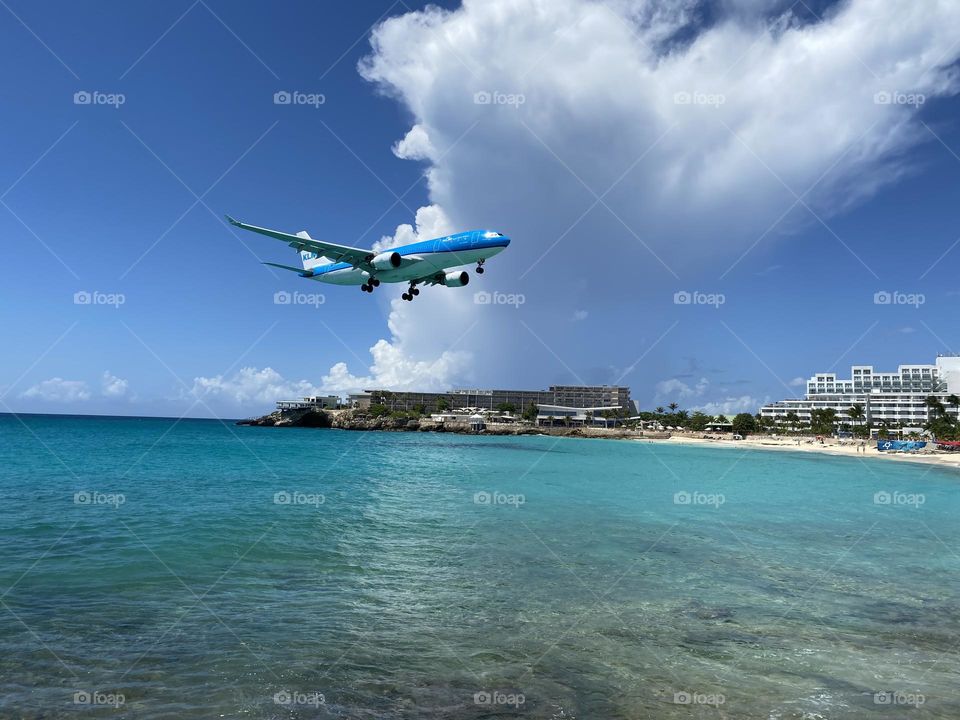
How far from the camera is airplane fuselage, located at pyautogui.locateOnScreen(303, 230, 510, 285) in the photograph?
32531 mm

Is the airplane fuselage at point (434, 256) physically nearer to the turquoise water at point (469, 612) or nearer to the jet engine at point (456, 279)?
the jet engine at point (456, 279)

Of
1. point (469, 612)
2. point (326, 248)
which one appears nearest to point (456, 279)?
point (326, 248)

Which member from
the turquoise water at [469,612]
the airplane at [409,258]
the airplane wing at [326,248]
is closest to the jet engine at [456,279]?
the airplane at [409,258]

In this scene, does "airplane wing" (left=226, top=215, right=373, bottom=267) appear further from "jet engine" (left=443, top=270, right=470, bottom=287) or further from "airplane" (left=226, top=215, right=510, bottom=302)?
"jet engine" (left=443, top=270, right=470, bottom=287)

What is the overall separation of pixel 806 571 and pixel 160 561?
20993 millimetres

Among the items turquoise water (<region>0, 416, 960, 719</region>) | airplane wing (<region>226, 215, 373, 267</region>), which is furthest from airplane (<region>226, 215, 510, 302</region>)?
turquoise water (<region>0, 416, 960, 719</region>)

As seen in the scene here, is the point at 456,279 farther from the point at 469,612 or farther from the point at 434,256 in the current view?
the point at 469,612

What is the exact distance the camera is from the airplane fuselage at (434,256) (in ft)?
107

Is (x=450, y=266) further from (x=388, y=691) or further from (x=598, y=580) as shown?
(x=388, y=691)

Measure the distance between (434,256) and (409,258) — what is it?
206 centimetres

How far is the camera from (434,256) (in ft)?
113

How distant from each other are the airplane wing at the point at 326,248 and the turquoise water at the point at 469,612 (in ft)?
48.8

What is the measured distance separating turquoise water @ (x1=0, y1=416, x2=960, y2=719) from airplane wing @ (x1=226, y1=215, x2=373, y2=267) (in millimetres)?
14868

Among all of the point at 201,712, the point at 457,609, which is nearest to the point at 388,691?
the point at 201,712
